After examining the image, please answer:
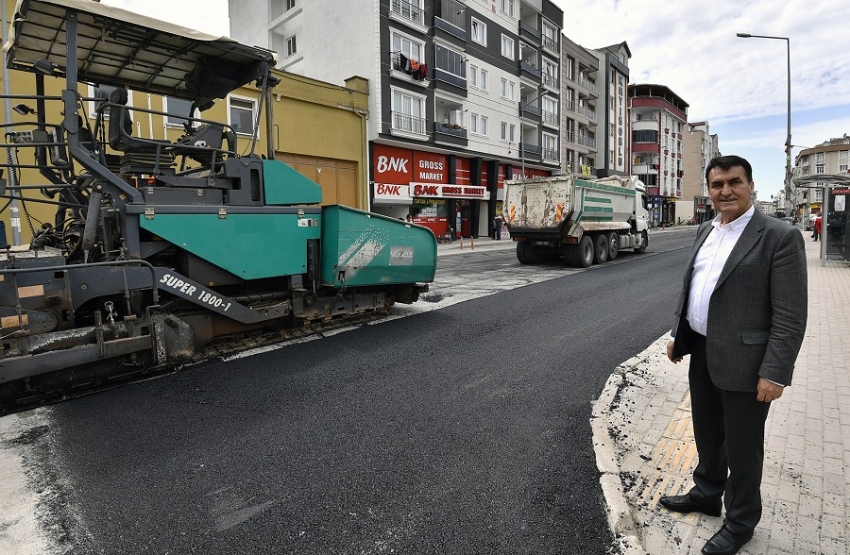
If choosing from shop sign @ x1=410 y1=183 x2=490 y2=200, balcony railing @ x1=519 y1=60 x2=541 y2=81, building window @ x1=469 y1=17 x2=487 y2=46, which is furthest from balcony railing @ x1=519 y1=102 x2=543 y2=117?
shop sign @ x1=410 y1=183 x2=490 y2=200

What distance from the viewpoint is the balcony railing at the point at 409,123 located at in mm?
25844

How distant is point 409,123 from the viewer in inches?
1056

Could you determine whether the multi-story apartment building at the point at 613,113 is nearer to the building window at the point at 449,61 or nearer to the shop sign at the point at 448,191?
the shop sign at the point at 448,191

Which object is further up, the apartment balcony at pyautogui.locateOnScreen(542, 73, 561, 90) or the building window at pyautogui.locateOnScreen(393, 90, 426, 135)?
the apartment balcony at pyautogui.locateOnScreen(542, 73, 561, 90)

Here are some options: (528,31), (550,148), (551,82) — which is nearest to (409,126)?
(528,31)

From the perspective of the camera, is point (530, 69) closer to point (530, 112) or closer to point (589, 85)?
point (530, 112)

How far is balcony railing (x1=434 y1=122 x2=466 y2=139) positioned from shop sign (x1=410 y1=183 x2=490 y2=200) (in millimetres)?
3093

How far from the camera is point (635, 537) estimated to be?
2.65 meters

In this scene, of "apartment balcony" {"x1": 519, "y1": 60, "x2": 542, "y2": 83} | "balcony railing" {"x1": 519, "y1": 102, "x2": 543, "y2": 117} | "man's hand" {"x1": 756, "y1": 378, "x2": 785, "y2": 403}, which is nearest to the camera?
"man's hand" {"x1": 756, "y1": 378, "x2": 785, "y2": 403}

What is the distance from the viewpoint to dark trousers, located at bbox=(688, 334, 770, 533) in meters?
2.50

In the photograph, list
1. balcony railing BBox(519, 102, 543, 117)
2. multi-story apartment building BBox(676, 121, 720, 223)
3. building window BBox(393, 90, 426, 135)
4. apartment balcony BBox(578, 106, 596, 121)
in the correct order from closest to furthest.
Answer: building window BBox(393, 90, 426, 135) < balcony railing BBox(519, 102, 543, 117) < apartment balcony BBox(578, 106, 596, 121) < multi-story apartment building BBox(676, 121, 720, 223)

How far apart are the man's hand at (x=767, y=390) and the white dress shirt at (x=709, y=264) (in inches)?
15.3

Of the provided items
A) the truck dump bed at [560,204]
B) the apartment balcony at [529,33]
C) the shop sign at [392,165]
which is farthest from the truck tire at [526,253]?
the apartment balcony at [529,33]

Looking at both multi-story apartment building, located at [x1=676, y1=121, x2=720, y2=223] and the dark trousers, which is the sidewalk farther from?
multi-story apartment building, located at [x1=676, y1=121, x2=720, y2=223]
